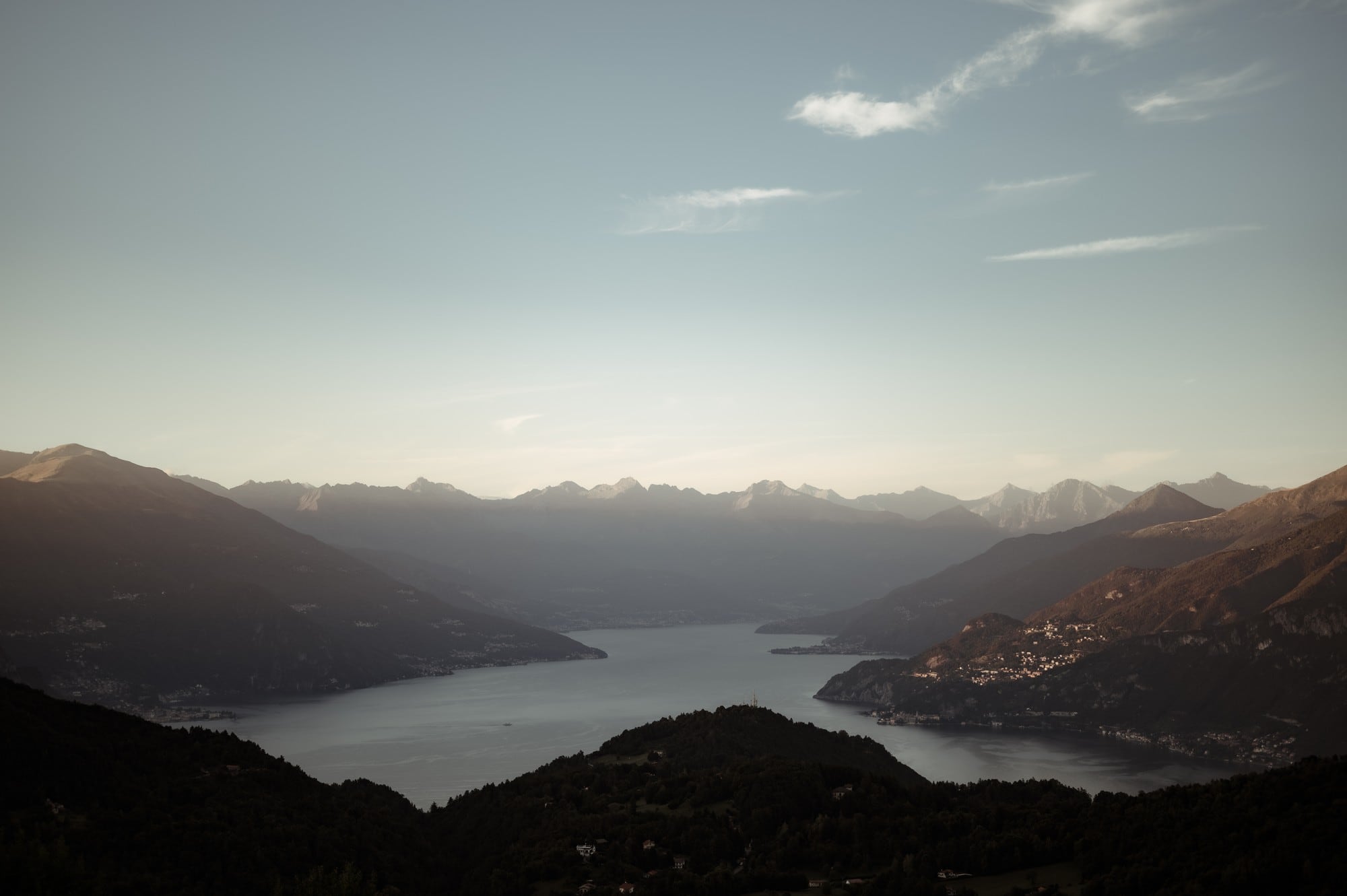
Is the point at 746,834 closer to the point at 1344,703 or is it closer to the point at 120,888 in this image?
the point at 120,888

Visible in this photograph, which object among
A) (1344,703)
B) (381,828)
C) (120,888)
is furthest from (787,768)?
(1344,703)

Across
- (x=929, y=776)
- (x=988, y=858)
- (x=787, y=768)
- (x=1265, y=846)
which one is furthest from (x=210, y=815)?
(x=929, y=776)

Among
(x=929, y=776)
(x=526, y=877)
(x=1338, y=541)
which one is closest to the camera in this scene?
(x=526, y=877)

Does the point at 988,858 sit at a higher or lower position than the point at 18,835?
lower

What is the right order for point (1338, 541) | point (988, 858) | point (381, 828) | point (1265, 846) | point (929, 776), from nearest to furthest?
point (1265, 846), point (988, 858), point (381, 828), point (929, 776), point (1338, 541)

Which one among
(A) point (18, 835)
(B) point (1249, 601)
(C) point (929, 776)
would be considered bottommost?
(C) point (929, 776)

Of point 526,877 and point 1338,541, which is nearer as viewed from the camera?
point 526,877
